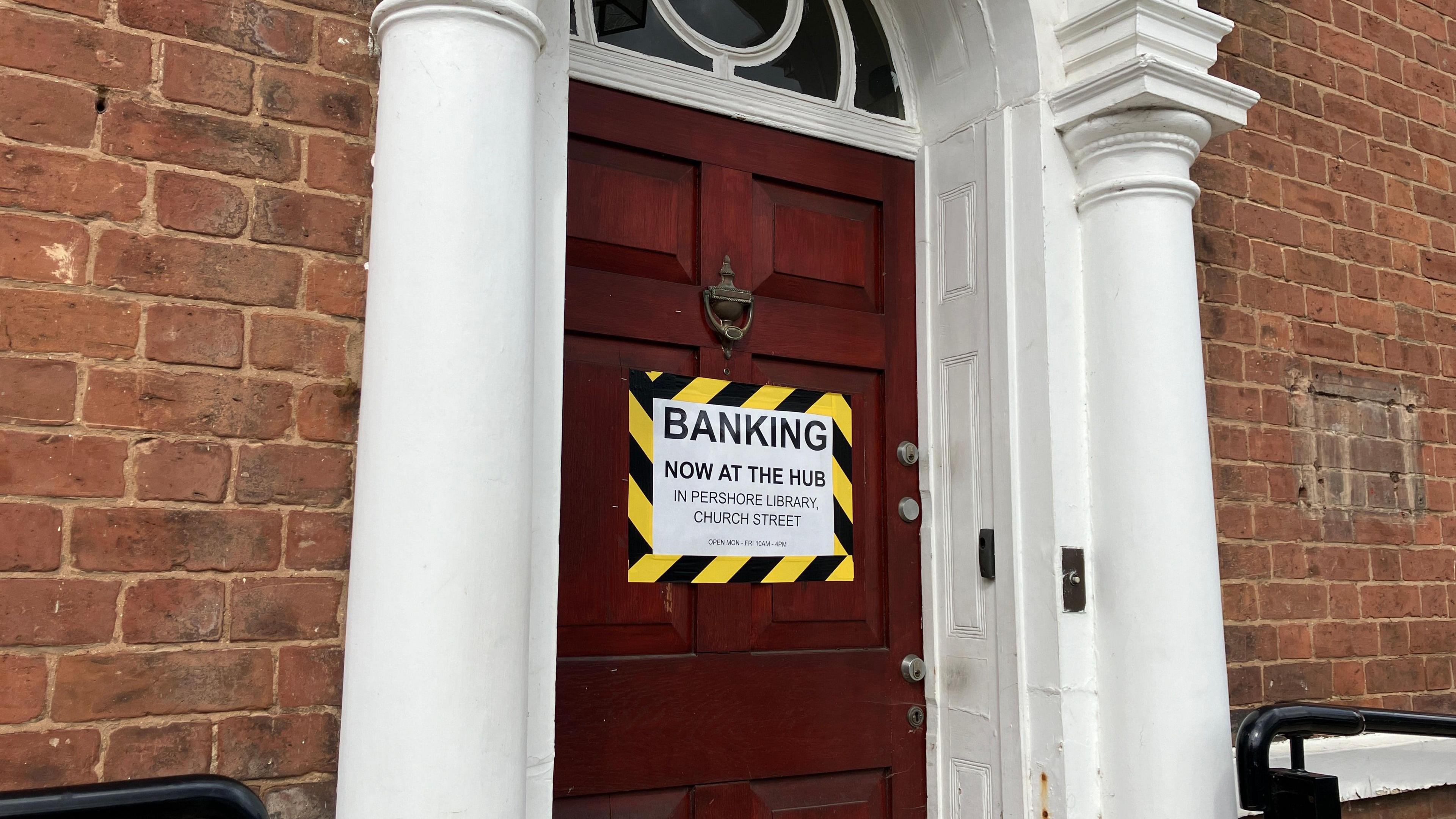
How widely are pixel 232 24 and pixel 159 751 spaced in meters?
1.26

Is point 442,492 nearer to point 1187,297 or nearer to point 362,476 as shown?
point 362,476

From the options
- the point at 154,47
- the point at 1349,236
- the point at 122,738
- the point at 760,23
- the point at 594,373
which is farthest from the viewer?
the point at 1349,236

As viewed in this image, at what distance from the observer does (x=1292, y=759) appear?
248 centimetres

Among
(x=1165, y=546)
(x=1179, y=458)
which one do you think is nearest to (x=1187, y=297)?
(x=1179, y=458)

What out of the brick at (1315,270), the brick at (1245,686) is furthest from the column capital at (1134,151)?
the brick at (1245,686)

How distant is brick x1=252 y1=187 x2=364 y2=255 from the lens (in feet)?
6.67

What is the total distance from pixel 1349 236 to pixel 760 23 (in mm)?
2140

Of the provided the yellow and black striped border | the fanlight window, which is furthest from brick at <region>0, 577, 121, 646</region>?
the fanlight window

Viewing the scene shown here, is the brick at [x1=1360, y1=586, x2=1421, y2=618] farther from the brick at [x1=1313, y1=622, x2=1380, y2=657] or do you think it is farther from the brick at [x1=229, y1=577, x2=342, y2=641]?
the brick at [x1=229, y1=577, x2=342, y2=641]

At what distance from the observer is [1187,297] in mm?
2852

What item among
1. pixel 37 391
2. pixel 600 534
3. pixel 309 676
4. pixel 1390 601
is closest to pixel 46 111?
pixel 37 391

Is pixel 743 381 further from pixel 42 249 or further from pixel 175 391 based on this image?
pixel 42 249

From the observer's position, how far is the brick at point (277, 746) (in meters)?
1.90

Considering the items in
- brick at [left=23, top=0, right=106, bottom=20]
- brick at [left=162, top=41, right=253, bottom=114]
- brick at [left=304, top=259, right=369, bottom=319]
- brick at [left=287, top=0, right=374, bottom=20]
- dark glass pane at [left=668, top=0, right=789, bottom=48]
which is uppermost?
dark glass pane at [left=668, top=0, right=789, bottom=48]
